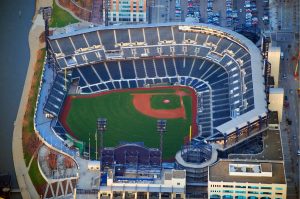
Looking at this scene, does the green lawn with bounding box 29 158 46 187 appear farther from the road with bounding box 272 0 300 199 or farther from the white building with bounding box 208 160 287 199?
the road with bounding box 272 0 300 199

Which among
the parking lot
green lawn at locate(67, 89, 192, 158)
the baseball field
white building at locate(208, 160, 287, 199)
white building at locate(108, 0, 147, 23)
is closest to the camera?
white building at locate(208, 160, 287, 199)

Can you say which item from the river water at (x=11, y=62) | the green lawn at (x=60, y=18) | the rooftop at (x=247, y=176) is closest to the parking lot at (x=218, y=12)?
the green lawn at (x=60, y=18)

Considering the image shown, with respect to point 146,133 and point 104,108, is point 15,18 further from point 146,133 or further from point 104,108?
point 146,133

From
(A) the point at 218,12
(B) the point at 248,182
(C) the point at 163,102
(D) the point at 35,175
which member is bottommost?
(D) the point at 35,175

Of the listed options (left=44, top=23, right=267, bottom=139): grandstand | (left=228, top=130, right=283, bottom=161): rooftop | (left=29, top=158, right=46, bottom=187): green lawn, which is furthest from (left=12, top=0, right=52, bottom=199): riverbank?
(left=228, top=130, right=283, bottom=161): rooftop

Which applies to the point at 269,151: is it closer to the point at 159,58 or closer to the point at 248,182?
the point at 248,182

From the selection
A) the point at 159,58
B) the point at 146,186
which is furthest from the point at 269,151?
the point at 159,58

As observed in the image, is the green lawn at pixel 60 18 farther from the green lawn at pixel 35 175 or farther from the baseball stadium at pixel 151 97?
the green lawn at pixel 35 175

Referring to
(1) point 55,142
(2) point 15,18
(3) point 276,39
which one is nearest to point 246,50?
(3) point 276,39
